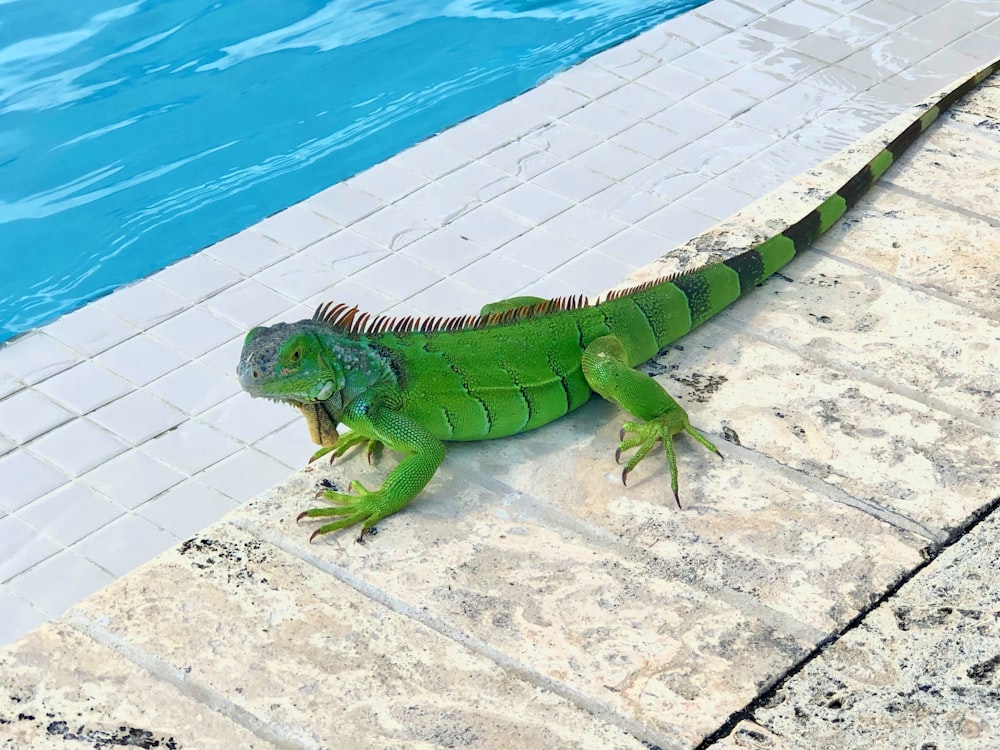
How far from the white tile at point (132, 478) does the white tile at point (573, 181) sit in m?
2.13

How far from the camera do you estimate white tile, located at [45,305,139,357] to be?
15.5ft

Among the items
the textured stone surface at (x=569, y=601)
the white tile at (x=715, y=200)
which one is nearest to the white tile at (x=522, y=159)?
the white tile at (x=715, y=200)

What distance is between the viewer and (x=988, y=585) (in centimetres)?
223

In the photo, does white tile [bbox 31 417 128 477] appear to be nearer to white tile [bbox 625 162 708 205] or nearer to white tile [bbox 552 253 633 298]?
white tile [bbox 552 253 633 298]

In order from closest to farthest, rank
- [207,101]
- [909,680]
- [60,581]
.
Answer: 1. [909,680]
2. [60,581]
3. [207,101]

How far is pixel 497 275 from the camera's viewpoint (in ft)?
16.4

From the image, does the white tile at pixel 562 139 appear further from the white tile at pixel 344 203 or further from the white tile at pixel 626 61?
the white tile at pixel 344 203

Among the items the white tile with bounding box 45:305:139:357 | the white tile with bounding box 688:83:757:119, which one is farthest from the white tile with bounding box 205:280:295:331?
the white tile with bounding box 688:83:757:119

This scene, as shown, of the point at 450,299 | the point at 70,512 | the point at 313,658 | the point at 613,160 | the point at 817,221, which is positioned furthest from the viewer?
the point at 613,160

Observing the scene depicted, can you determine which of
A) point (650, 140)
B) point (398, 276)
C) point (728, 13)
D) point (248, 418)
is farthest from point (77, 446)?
point (728, 13)

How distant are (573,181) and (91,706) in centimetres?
381

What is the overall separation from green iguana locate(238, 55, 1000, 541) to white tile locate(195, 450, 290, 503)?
1.27 meters

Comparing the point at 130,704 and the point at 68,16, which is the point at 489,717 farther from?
the point at 68,16

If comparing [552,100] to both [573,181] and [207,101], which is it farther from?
[207,101]
